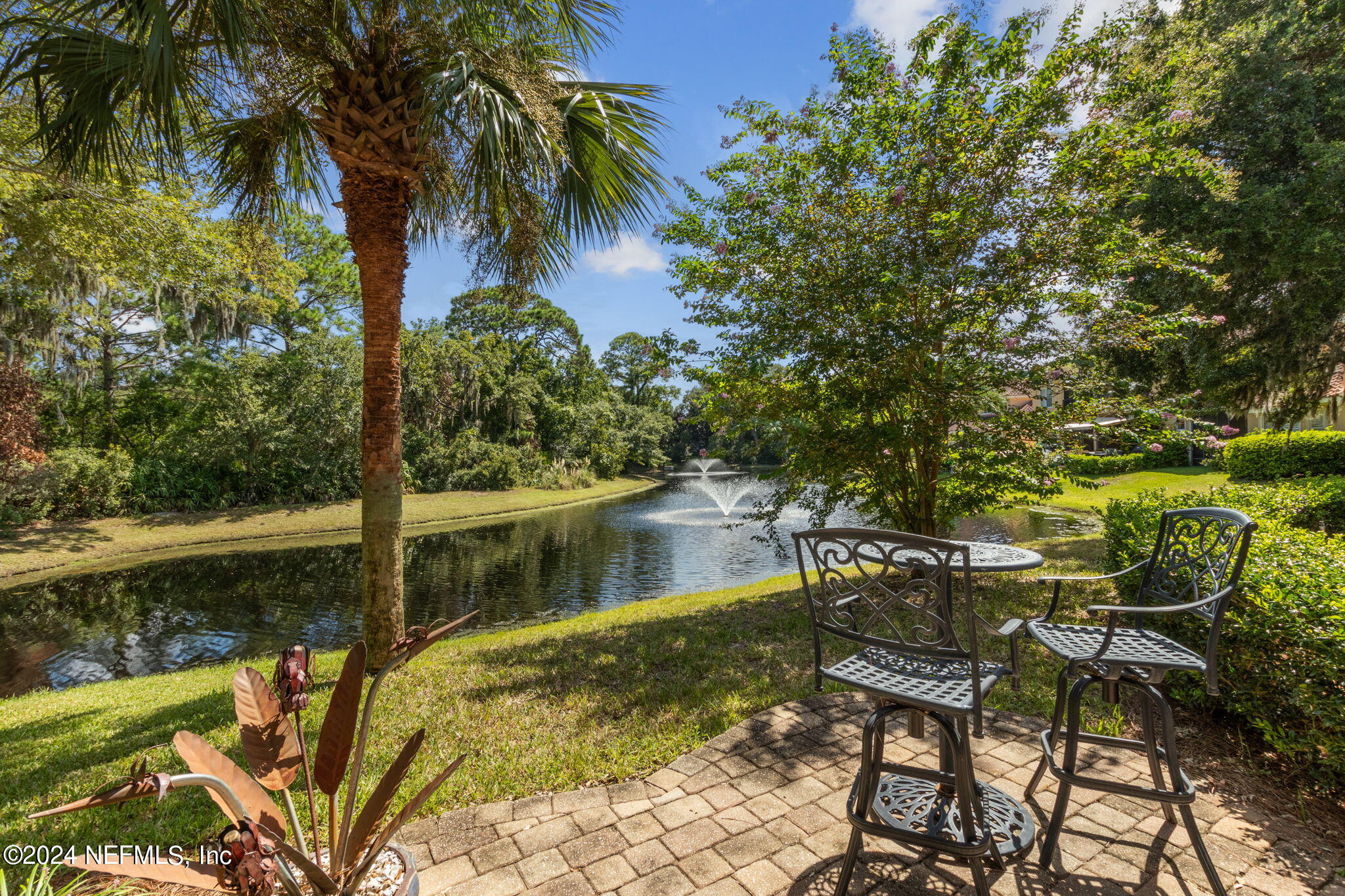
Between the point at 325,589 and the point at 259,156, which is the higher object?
the point at 259,156

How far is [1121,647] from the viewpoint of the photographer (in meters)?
2.12

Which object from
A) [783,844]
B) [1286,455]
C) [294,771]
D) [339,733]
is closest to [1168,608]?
[783,844]

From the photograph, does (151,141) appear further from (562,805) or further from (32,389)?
(32,389)

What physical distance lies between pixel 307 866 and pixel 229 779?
0.30 meters

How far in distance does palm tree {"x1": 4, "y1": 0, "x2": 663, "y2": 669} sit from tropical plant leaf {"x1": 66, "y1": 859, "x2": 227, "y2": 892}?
2926mm

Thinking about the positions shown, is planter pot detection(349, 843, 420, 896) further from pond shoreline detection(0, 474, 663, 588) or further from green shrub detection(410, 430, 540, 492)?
green shrub detection(410, 430, 540, 492)

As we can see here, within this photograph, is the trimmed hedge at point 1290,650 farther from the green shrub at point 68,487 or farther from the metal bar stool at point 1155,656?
the green shrub at point 68,487

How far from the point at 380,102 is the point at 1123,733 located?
5.92 m

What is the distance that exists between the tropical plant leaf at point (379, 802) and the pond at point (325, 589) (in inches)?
248

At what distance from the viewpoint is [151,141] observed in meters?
3.47

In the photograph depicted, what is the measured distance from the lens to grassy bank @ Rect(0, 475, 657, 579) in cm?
1141

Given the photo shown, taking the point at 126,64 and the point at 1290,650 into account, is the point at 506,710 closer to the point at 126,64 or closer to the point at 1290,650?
the point at 1290,650

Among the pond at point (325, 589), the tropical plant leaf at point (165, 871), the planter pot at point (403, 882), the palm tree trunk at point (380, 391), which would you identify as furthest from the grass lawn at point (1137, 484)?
the tropical plant leaf at point (165, 871)

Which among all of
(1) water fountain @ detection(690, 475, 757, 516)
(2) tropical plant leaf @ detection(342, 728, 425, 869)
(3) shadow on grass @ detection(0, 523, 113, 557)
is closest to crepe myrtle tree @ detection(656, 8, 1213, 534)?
(2) tropical plant leaf @ detection(342, 728, 425, 869)
